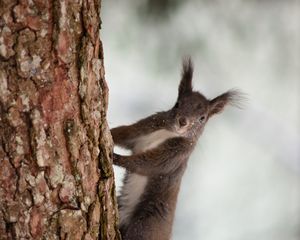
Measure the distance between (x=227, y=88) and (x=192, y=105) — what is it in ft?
2.60

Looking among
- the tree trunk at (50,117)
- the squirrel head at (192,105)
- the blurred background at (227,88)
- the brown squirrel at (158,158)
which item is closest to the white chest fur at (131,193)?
the brown squirrel at (158,158)

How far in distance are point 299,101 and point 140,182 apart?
5.79ft

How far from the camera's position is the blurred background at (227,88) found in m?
3.96

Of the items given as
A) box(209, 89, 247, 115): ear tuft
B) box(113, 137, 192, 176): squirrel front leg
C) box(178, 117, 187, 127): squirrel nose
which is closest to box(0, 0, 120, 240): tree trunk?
box(113, 137, 192, 176): squirrel front leg

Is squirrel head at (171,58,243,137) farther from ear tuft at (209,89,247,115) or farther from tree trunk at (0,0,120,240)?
tree trunk at (0,0,120,240)

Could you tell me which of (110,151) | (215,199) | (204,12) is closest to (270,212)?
(215,199)

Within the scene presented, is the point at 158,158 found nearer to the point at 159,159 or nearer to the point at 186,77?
the point at 159,159

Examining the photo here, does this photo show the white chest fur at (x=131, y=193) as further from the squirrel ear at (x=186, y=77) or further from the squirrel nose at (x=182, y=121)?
the squirrel ear at (x=186, y=77)

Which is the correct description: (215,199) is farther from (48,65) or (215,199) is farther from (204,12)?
(48,65)

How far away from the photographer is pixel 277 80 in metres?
4.35

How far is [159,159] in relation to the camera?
10.5 ft

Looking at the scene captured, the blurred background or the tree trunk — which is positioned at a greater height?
the blurred background

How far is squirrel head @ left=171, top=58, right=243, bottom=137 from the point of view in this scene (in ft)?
10.9

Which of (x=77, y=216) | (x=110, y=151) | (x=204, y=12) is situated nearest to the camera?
(x=77, y=216)
